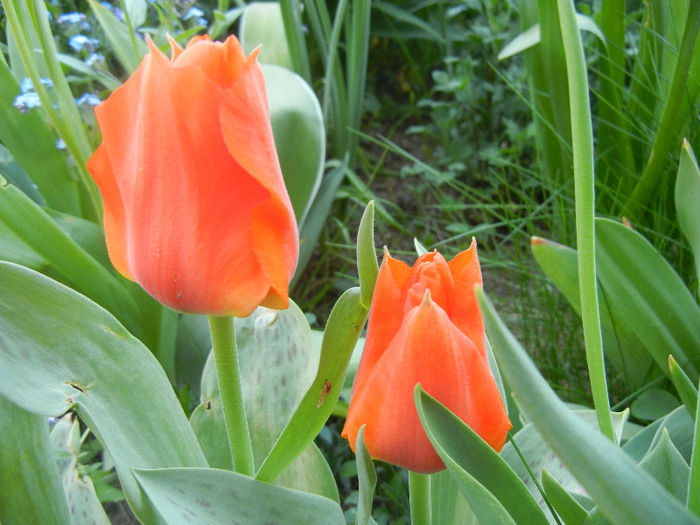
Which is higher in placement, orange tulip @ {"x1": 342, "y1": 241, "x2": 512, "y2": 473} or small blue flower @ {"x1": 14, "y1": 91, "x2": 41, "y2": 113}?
small blue flower @ {"x1": 14, "y1": 91, "x2": 41, "y2": 113}

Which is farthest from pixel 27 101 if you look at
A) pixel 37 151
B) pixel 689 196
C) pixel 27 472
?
pixel 689 196

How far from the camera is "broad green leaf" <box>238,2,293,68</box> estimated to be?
143cm

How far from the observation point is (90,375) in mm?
524

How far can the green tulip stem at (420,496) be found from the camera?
0.49 metres

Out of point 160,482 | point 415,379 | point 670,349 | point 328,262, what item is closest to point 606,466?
point 415,379

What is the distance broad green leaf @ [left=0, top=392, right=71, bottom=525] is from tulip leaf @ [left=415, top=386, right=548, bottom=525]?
311mm

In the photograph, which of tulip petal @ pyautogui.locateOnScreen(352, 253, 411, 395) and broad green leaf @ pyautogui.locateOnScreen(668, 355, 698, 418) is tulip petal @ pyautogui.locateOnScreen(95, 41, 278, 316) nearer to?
tulip petal @ pyautogui.locateOnScreen(352, 253, 411, 395)

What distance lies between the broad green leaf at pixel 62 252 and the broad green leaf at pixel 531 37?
622 mm

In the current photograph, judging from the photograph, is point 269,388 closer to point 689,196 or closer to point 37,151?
point 689,196

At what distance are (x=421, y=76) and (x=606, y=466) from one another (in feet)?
5.88

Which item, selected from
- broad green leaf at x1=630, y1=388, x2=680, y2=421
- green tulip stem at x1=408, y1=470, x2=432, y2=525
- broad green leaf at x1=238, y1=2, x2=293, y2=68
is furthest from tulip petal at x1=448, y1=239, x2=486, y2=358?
broad green leaf at x1=238, y1=2, x2=293, y2=68

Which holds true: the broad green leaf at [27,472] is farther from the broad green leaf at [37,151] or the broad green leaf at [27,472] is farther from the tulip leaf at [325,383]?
the broad green leaf at [37,151]

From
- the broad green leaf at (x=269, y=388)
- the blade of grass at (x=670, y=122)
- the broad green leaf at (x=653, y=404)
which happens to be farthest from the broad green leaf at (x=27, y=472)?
the blade of grass at (x=670, y=122)

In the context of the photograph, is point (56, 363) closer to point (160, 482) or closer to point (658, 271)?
point (160, 482)
